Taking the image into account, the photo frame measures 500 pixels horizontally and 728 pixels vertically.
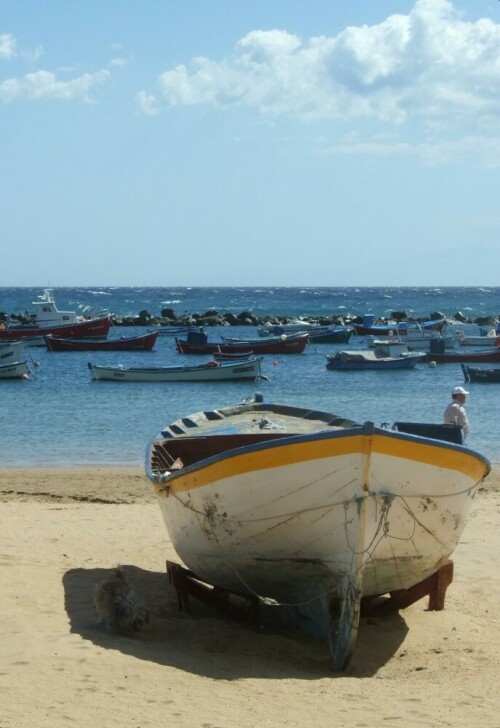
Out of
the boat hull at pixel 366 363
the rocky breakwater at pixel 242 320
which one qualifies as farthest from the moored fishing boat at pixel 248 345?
the rocky breakwater at pixel 242 320

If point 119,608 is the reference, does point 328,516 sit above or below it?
above

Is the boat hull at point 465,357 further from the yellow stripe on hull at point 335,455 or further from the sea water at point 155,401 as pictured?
the yellow stripe on hull at point 335,455

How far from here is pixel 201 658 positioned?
7496mm

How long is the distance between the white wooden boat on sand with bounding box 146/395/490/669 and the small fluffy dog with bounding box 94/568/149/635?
2.29ft

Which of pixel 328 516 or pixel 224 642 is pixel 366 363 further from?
pixel 328 516

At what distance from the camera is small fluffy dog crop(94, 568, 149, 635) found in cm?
791

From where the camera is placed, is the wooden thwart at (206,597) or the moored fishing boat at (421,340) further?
the moored fishing boat at (421,340)

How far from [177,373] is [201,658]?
31.4m

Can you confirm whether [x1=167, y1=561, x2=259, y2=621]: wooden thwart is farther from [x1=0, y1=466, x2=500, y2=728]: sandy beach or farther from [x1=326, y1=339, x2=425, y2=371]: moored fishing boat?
[x1=326, y1=339, x2=425, y2=371]: moored fishing boat

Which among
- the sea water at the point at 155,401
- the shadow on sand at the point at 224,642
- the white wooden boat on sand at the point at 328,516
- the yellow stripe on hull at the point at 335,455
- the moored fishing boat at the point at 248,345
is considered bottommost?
the sea water at the point at 155,401

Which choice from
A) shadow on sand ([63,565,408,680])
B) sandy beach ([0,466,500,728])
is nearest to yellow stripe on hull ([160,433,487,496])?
shadow on sand ([63,565,408,680])

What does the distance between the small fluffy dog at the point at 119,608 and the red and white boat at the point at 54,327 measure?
52.8m

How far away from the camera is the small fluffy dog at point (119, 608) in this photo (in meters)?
7.91

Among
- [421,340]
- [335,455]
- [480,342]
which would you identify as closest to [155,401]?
[335,455]
